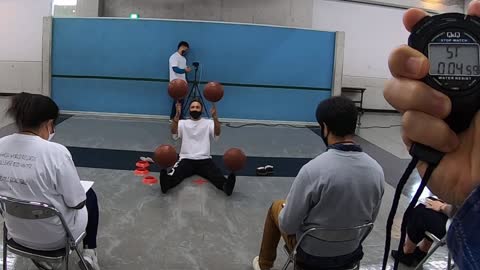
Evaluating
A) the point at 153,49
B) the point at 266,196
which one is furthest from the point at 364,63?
the point at 266,196

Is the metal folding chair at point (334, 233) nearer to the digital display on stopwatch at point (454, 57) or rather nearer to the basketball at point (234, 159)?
the digital display on stopwatch at point (454, 57)

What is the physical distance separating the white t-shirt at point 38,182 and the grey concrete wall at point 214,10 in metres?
7.68

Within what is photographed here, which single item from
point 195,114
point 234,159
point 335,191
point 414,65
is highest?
point 414,65

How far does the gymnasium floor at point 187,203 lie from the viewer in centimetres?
275

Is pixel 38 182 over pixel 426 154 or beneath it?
beneath

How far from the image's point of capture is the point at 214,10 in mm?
9109

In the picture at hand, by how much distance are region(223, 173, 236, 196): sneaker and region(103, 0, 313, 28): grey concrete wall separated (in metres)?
6.10

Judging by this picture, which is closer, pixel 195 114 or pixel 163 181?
pixel 163 181

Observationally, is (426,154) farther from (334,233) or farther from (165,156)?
→ (165,156)

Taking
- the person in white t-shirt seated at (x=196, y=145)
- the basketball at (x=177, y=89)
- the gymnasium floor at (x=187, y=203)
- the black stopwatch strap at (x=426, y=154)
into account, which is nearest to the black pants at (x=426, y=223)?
the gymnasium floor at (x=187, y=203)

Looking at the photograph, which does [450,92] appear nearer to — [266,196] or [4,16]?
[266,196]

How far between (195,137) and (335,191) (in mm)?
2510

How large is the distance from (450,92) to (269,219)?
6.29ft

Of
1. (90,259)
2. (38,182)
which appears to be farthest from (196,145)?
(38,182)
